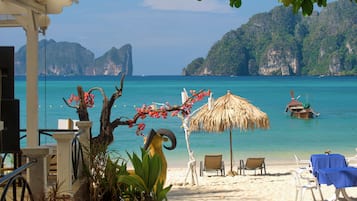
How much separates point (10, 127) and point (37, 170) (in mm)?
2004

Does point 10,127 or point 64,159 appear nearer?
point 64,159

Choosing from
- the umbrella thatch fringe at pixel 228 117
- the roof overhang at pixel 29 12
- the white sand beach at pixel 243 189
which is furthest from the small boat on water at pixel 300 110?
the roof overhang at pixel 29 12

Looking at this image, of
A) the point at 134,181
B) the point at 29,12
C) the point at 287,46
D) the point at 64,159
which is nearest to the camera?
the point at 64,159

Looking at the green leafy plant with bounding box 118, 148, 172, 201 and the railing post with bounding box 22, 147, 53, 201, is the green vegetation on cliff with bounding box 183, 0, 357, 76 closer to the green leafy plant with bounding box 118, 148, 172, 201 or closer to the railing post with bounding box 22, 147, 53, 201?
the green leafy plant with bounding box 118, 148, 172, 201

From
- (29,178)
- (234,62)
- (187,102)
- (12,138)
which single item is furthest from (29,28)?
(234,62)

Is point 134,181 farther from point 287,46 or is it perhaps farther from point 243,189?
point 287,46

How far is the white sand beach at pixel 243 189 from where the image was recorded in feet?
38.1

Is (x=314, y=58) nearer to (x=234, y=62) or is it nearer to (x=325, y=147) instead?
(x=234, y=62)

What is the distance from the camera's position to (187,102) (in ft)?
39.4

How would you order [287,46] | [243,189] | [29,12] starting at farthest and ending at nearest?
[287,46]
[243,189]
[29,12]

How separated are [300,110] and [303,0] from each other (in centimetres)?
4232

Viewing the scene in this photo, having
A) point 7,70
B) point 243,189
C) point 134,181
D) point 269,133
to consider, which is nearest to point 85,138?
point 134,181

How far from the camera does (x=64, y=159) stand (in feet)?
19.0

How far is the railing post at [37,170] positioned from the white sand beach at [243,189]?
6.78 metres
